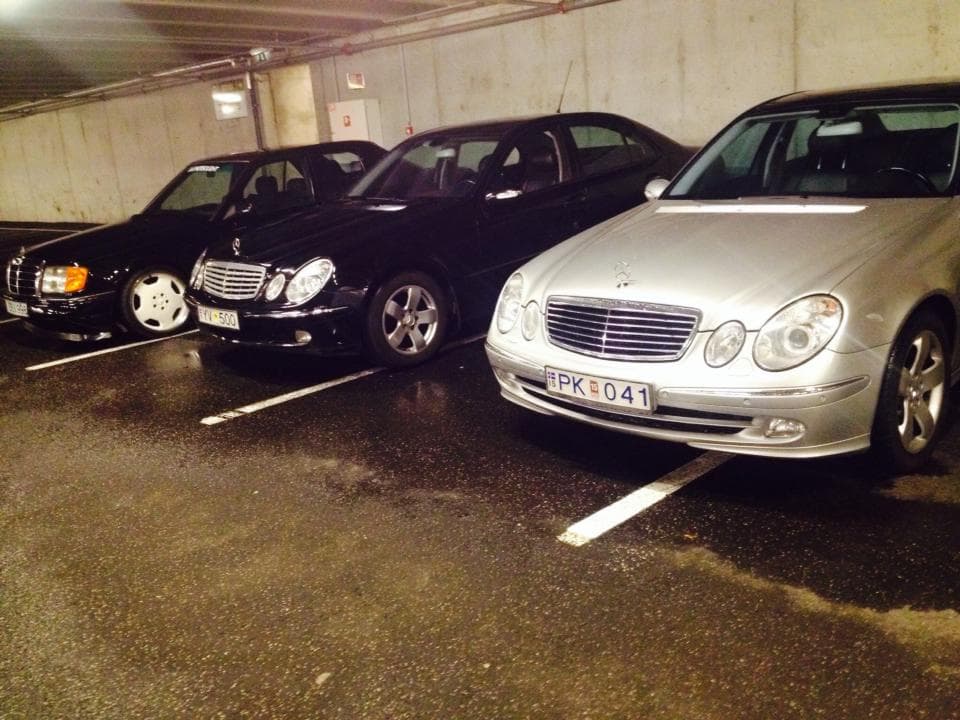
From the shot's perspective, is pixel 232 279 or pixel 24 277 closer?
pixel 232 279

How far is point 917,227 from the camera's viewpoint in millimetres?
3354

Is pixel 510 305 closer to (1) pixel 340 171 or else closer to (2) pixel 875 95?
(2) pixel 875 95

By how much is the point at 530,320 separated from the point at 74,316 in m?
4.26

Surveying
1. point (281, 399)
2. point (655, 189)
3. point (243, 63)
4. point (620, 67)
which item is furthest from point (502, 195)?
point (243, 63)

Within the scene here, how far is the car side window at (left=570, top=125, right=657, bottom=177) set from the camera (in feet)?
20.0

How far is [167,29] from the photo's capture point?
32.9ft

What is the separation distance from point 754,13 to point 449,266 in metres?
4.39

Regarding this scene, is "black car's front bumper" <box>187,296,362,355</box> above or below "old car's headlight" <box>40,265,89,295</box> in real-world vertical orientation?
below

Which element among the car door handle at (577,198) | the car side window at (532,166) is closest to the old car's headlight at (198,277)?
the car side window at (532,166)

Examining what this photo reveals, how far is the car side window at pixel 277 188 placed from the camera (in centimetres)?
693

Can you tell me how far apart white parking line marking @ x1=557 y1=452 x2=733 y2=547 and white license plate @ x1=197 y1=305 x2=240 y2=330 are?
2.83m

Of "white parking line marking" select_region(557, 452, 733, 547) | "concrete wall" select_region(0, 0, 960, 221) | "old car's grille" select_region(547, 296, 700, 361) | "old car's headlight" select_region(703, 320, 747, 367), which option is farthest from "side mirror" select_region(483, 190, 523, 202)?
Result: "concrete wall" select_region(0, 0, 960, 221)

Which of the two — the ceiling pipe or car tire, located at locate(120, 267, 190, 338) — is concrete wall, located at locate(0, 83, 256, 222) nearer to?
→ the ceiling pipe

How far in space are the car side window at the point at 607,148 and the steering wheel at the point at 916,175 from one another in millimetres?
2495
